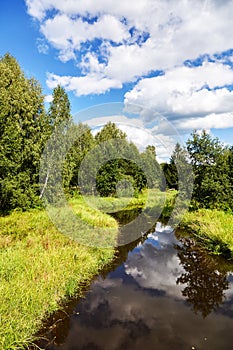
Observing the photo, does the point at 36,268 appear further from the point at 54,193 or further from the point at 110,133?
the point at 110,133

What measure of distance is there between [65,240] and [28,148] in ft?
34.1

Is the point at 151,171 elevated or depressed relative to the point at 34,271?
elevated

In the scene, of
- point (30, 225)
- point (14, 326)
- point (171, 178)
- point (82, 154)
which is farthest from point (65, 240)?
point (171, 178)

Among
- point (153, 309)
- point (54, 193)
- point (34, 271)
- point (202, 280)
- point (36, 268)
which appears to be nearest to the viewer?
point (153, 309)

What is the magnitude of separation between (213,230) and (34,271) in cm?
1089

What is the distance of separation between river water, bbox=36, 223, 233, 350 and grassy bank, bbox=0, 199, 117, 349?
61cm

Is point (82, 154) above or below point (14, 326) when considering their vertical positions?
above

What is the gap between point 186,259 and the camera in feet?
51.0

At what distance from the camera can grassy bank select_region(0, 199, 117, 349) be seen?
301 inches

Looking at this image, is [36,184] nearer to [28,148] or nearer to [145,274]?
[28,148]

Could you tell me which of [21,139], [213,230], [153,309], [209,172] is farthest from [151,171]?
[153,309]

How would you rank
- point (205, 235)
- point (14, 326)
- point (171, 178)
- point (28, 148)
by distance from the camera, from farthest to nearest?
point (171, 178) < point (28, 148) < point (205, 235) < point (14, 326)

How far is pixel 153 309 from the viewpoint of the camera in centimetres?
1005

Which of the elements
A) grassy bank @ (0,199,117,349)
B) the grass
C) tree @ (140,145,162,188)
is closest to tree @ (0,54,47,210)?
the grass
